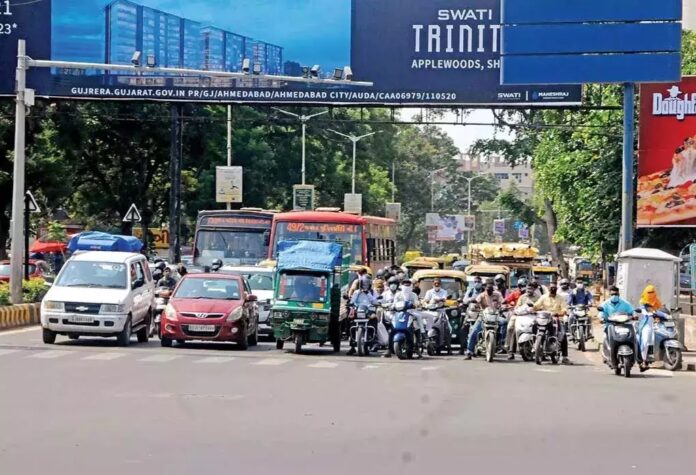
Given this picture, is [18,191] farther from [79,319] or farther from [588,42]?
[588,42]

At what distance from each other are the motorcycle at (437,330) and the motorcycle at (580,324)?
15.2 ft

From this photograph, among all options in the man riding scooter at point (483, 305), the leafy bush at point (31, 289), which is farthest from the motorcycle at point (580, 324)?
the leafy bush at point (31, 289)

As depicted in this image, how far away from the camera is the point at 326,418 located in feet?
43.1

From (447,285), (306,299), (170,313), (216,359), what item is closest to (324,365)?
(216,359)

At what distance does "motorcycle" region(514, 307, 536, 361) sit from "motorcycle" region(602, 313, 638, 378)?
8.39ft

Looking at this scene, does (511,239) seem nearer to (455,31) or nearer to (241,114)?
(241,114)

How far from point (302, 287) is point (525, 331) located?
4450 millimetres

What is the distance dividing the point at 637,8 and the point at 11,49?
56.7ft

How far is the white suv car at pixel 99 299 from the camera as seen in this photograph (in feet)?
77.8

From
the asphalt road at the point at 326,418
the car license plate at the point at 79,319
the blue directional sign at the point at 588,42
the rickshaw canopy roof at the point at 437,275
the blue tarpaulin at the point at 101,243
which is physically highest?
the blue directional sign at the point at 588,42

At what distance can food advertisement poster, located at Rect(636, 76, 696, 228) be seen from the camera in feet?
104

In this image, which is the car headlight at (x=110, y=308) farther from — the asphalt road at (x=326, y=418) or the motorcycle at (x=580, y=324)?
the motorcycle at (x=580, y=324)

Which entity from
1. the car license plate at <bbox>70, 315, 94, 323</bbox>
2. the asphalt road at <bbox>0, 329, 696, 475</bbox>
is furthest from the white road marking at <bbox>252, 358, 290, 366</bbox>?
the car license plate at <bbox>70, 315, 94, 323</bbox>

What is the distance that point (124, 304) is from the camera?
947 inches
